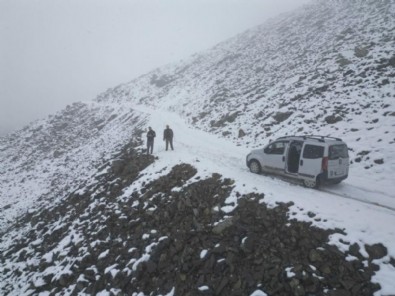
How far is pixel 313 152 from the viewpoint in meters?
11.9

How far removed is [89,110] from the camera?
54.4m

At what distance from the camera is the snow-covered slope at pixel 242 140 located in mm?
10588

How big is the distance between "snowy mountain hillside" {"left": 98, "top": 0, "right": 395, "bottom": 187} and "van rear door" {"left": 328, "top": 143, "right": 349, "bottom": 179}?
2.90 meters

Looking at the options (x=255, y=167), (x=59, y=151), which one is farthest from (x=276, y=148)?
(x=59, y=151)

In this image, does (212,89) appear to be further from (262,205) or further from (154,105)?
(262,205)

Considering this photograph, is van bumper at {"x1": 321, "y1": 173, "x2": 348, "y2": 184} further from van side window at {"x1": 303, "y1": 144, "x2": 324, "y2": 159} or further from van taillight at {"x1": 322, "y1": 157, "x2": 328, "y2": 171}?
van side window at {"x1": 303, "y1": 144, "x2": 324, "y2": 159}

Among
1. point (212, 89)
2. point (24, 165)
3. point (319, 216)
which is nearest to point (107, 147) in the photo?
point (24, 165)

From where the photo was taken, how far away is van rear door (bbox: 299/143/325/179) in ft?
38.2

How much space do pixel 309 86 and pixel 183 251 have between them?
889 inches

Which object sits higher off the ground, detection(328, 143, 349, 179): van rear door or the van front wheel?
detection(328, 143, 349, 179): van rear door

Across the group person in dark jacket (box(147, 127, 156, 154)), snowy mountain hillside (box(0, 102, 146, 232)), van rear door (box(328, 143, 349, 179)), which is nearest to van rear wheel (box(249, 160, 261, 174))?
van rear door (box(328, 143, 349, 179))

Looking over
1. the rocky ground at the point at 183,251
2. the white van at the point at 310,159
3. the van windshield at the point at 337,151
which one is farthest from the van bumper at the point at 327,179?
the rocky ground at the point at 183,251

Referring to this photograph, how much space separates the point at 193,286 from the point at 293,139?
7852 millimetres

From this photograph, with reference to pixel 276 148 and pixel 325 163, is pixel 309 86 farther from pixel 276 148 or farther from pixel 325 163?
pixel 325 163
